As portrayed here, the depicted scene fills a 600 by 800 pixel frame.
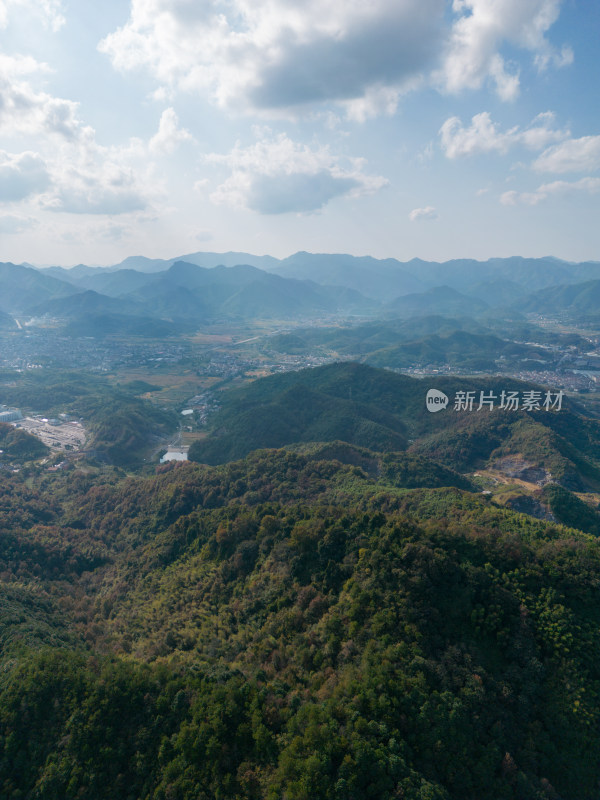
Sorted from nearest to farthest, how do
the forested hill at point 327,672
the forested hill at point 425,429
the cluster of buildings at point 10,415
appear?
1. the forested hill at point 327,672
2. the forested hill at point 425,429
3. the cluster of buildings at point 10,415

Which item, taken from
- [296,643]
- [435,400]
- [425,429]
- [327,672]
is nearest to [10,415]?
[425,429]

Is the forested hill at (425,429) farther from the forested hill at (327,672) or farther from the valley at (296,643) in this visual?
the forested hill at (327,672)

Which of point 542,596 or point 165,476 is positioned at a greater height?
point 542,596

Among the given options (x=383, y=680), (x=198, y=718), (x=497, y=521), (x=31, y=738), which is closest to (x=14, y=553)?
(x=31, y=738)

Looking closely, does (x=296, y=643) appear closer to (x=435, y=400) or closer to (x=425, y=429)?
(x=425, y=429)

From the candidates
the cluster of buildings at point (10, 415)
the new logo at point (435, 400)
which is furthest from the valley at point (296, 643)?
the cluster of buildings at point (10, 415)

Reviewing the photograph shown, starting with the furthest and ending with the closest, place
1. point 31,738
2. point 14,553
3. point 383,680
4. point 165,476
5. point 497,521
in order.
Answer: point 165,476
point 14,553
point 497,521
point 31,738
point 383,680

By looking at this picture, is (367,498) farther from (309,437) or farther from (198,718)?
(309,437)

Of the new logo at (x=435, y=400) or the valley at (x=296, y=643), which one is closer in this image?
the valley at (x=296, y=643)

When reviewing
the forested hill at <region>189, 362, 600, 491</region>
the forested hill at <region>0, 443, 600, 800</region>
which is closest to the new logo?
the forested hill at <region>189, 362, 600, 491</region>
